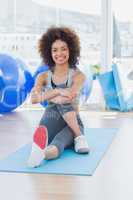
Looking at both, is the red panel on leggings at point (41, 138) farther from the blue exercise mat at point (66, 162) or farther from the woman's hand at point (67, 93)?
the woman's hand at point (67, 93)

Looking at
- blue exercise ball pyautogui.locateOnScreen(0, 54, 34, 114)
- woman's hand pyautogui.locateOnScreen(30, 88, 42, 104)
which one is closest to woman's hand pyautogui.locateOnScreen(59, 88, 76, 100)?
woman's hand pyautogui.locateOnScreen(30, 88, 42, 104)

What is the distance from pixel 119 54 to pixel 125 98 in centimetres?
83

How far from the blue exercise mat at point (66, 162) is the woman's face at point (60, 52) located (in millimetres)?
607

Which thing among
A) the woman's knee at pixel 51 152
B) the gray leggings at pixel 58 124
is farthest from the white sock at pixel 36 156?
the gray leggings at pixel 58 124

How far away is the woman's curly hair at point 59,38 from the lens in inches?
103

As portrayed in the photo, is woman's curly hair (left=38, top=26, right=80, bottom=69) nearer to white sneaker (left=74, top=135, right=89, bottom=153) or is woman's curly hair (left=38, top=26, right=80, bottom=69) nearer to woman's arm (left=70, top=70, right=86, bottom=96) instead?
woman's arm (left=70, top=70, right=86, bottom=96)

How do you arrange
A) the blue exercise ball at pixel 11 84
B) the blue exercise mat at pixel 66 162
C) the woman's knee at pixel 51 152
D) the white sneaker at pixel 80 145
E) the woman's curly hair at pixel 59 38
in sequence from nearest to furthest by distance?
the blue exercise mat at pixel 66 162 → the woman's knee at pixel 51 152 → the white sneaker at pixel 80 145 → the woman's curly hair at pixel 59 38 → the blue exercise ball at pixel 11 84

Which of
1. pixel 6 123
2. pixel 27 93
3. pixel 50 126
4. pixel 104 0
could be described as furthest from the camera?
pixel 104 0

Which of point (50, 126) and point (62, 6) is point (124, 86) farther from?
point (50, 126)

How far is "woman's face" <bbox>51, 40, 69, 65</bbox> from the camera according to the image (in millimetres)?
2568

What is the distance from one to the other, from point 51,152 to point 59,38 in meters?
0.82

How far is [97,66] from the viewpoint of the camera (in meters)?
4.73

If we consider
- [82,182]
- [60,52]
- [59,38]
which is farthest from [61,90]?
[82,182]

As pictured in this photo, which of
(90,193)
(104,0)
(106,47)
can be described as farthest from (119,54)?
(90,193)
